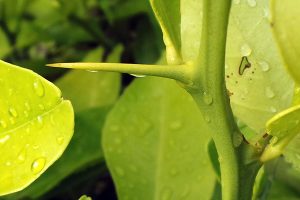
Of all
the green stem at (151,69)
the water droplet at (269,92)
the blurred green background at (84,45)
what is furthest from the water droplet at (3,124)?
the blurred green background at (84,45)

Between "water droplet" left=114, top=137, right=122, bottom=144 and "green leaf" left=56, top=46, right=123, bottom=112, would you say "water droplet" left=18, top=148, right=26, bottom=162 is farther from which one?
"green leaf" left=56, top=46, right=123, bottom=112

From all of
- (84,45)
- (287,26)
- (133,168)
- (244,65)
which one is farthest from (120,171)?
(84,45)

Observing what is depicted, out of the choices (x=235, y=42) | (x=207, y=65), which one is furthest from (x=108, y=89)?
(x=207, y=65)

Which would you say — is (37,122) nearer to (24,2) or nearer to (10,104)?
(10,104)

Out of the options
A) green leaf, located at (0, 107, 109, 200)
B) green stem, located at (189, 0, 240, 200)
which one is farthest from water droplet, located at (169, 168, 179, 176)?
green stem, located at (189, 0, 240, 200)

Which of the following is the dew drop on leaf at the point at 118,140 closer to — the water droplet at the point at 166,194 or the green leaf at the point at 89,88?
the water droplet at the point at 166,194

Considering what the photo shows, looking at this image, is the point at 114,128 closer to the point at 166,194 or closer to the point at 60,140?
the point at 166,194
